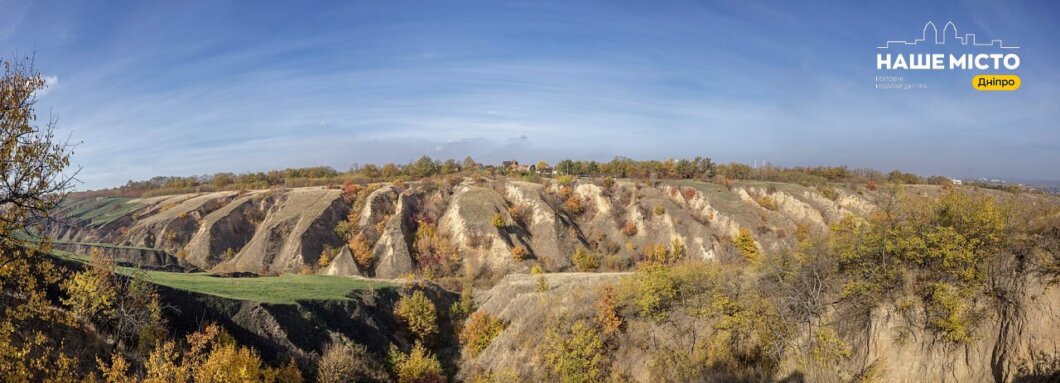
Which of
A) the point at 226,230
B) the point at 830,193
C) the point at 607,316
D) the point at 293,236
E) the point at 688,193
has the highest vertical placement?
the point at 688,193

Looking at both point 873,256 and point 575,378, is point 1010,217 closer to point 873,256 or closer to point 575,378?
point 873,256

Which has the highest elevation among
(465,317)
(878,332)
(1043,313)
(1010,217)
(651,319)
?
(1010,217)

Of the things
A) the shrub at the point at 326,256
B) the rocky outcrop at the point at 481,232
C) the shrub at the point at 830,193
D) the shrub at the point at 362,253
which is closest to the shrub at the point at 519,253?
the rocky outcrop at the point at 481,232

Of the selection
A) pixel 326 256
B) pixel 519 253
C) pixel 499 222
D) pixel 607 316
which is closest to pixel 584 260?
pixel 519 253

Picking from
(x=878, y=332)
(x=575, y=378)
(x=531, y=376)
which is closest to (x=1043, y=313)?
(x=878, y=332)

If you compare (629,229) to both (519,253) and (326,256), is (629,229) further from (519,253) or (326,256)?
(326,256)

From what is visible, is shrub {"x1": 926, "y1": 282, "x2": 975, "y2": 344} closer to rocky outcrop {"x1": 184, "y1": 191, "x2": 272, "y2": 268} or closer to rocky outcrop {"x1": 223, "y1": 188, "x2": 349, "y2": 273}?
rocky outcrop {"x1": 223, "y1": 188, "x2": 349, "y2": 273}
